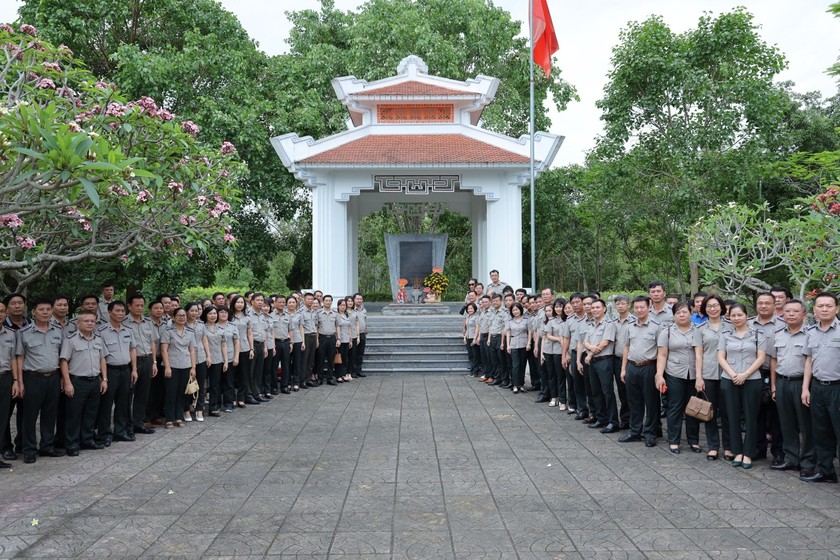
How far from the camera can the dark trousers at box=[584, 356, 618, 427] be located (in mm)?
7730

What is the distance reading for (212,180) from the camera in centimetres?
764

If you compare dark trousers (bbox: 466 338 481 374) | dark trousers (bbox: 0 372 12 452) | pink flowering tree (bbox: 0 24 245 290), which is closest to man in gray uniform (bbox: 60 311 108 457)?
dark trousers (bbox: 0 372 12 452)

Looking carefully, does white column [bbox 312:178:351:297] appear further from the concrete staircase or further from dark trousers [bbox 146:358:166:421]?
dark trousers [bbox 146:358:166:421]

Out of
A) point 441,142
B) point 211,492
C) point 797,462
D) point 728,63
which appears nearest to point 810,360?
point 797,462

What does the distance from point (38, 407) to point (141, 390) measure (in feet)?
4.50

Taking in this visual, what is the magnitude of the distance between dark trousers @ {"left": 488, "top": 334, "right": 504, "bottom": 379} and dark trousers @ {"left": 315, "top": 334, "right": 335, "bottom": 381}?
268cm

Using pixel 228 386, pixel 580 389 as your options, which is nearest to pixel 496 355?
pixel 580 389

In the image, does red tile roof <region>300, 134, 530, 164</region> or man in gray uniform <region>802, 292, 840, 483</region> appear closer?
man in gray uniform <region>802, 292, 840, 483</region>

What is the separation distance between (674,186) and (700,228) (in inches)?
363

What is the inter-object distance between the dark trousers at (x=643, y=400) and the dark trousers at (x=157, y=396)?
16.8 ft

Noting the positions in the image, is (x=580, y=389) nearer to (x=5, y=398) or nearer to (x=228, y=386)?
(x=228, y=386)

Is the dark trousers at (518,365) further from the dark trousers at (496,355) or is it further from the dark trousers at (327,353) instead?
the dark trousers at (327,353)

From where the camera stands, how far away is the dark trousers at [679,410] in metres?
6.62

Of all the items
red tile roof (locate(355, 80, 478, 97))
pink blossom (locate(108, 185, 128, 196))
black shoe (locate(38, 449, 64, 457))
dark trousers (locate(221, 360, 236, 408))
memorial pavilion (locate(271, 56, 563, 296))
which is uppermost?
red tile roof (locate(355, 80, 478, 97))
